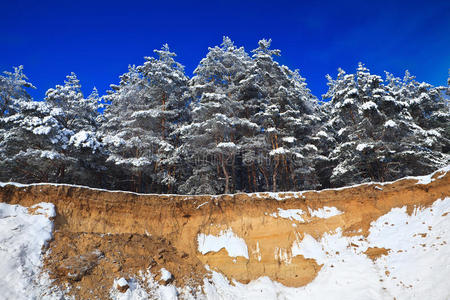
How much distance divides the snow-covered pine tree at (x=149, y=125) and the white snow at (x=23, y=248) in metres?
6.57

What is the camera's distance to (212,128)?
52.7ft

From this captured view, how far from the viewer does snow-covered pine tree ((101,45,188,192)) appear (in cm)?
1636

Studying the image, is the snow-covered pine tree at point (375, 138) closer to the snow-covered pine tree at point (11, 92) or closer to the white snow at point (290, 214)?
the white snow at point (290, 214)

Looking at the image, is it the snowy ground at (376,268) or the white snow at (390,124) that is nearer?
the snowy ground at (376,268)

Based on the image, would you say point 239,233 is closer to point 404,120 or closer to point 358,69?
point 404,120

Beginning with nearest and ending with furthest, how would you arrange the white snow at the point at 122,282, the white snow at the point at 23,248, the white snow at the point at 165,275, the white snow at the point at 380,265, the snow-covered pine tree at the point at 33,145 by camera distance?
1. the white snow at the point at 23,248
2. the white snow at the point at 380,265
3. the white snow at the point at 122,282
4. the white snow at the point at 165,275
5. the snow-covered pine tree at the point at 33,145

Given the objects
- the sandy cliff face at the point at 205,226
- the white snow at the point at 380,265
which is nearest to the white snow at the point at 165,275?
the sandy cliff face at the point at 205,226

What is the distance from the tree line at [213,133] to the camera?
15.9 metres

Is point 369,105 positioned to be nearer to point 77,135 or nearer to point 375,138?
point 375,138

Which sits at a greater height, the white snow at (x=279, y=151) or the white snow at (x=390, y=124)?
the white snow at (x=390, y=124)

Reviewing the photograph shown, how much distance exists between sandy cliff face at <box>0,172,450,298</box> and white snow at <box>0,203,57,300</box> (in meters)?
0.36

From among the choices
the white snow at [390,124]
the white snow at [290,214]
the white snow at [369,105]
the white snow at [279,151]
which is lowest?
the white snow at [290,214]

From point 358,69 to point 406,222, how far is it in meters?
14.2

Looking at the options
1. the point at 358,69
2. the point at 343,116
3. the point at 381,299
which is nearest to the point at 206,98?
the point at 343,116
